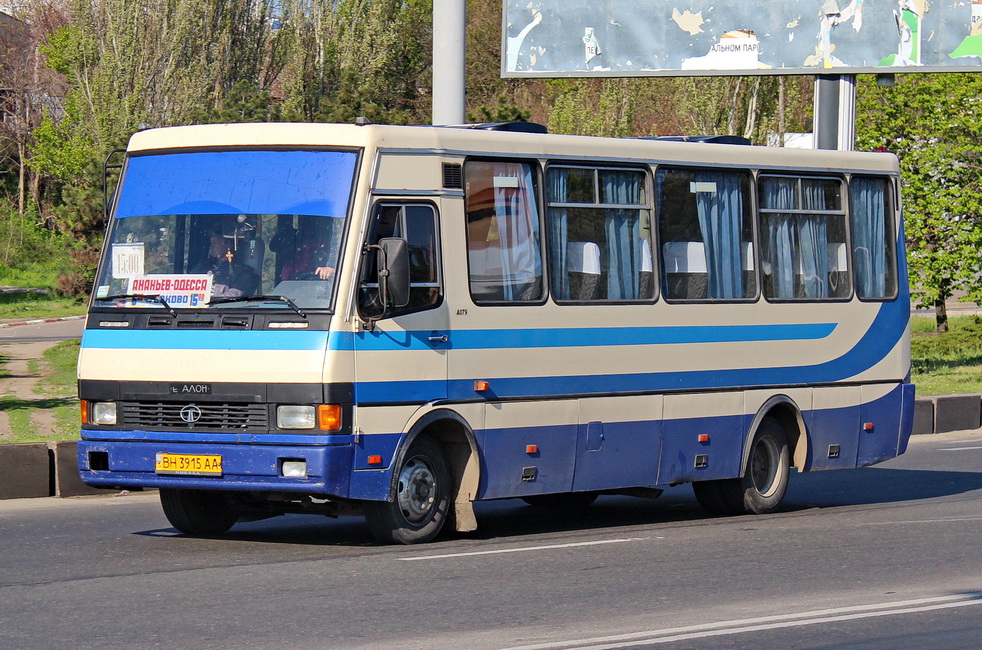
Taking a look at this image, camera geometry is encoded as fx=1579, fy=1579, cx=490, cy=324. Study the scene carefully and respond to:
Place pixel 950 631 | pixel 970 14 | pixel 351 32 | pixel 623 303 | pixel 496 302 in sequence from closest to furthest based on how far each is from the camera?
pixel 950 631
pixel 496 302
pixel 623 303
pixel 970 14
pixel 351 32

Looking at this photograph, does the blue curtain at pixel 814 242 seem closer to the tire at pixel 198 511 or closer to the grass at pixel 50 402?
the tire at pixel 198 511

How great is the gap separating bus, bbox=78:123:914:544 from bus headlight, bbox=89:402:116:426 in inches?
0.7

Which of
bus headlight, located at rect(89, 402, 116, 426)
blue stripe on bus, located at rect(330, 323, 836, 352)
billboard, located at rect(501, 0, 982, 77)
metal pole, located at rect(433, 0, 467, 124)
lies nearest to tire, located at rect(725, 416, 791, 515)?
blue stripe on bus, located at rect(330, 323, 836, 352)

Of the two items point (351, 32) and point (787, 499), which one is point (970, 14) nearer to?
point (787, 499)

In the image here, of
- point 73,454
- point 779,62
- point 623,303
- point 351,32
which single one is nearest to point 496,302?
point 623,303

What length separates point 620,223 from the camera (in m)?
12.4

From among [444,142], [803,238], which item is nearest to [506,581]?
[444,142]

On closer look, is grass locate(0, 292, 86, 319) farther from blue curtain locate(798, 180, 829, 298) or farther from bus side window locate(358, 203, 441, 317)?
bus side window locate(358, 203, 441, 317)

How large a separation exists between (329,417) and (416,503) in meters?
1.12

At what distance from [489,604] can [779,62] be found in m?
19.4

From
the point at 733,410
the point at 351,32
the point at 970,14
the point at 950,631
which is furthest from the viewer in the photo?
the point at 351,32

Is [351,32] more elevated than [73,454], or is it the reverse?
[351,32]

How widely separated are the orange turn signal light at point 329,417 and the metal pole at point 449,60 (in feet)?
28.8

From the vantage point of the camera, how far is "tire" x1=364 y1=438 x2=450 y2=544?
10.7 m
